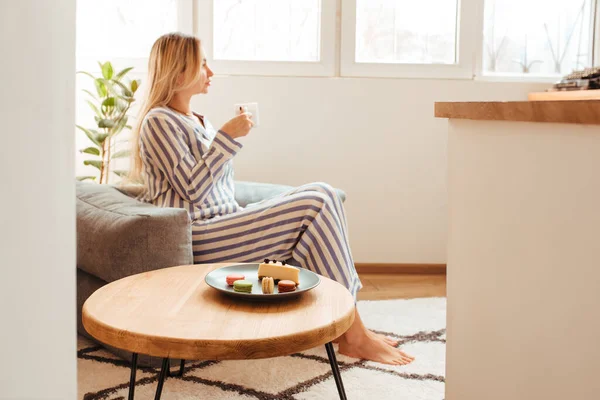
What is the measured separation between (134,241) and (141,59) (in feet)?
5.41

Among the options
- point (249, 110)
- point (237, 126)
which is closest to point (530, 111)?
point (237, 126)

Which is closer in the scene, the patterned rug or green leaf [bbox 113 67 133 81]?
the patterned rug

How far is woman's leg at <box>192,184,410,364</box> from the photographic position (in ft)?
7.42

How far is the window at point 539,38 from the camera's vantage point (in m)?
3.65

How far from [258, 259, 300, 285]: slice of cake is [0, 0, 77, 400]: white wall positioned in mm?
1003

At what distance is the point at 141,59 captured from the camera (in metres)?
3.50

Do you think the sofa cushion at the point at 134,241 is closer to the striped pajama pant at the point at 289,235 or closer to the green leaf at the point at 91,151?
the striped pajama pant at the point at 289,235

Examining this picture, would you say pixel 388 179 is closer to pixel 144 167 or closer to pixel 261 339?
pixel 144 167

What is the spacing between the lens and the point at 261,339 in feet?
3.98

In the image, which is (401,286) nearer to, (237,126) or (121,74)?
(237,126)

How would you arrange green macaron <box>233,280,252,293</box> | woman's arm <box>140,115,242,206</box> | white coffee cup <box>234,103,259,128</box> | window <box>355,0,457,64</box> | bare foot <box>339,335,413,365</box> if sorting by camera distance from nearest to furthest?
green macaron <box>233,280,252,293</box> < bare foot <box>339,335,413,365</box> < woman's arm <box>140,115,242,206</box> < white coffee cup <box>234,103,259,128</box> < window <box>355,0,457,64</box>

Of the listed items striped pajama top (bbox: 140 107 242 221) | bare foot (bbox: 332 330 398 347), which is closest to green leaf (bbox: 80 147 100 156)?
striped pajama top (bbox: 140 107 242 221)

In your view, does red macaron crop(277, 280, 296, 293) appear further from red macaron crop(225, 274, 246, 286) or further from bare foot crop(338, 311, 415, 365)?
bare foot crop(338, 311, 415, 365)

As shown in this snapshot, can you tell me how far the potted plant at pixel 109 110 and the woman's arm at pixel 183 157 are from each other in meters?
0.80
